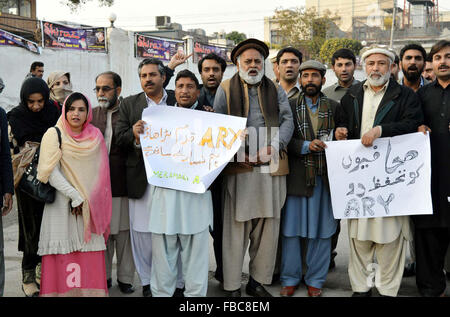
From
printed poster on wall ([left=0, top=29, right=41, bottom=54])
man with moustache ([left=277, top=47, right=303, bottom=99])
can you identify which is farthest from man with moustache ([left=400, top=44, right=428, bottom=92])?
printed poster on wall ([left=0, top=29, right=41, bottom=54])

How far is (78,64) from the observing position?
16188mm

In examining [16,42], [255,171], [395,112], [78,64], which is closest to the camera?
[395,112]

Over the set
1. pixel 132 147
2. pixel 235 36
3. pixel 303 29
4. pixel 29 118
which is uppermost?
pixel 235 36

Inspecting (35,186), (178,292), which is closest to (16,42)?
(35,186)

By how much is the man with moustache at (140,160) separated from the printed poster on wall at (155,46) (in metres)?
13.8

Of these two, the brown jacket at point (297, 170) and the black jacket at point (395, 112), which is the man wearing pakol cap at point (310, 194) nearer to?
the brown jacket at point (297, 170)

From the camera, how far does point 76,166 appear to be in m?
3.76

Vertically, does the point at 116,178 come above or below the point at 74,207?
above

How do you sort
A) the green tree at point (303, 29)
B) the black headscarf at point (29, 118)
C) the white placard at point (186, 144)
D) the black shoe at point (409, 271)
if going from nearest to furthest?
the white placard at point (186, 144) < the black headscarf at point (29, 118) < the black shoe at point (409, 271) < the green tree at point (303, 29)

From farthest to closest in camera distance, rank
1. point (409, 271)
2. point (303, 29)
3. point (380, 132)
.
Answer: point (303, 29) → point (409, 271) → point (380, 132)

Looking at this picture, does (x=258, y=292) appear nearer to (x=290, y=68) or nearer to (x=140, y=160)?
(x=140, y=160)

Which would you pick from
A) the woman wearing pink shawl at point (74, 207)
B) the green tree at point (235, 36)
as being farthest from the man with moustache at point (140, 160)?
the green tree at point (235, 36)

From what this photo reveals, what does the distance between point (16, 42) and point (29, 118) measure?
1098cm

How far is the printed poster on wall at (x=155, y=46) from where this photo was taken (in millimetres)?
18219
